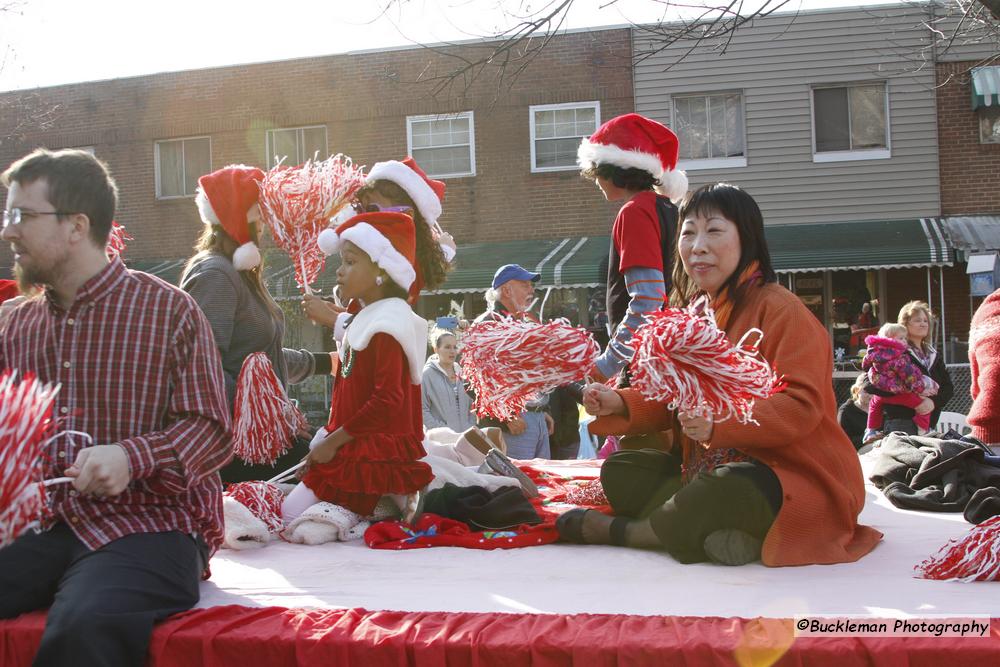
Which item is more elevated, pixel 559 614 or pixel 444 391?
pixel 444 391

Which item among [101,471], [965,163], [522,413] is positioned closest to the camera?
[101,471]

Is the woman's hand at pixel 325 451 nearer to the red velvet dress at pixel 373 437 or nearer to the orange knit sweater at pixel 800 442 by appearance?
the red velvet dress at pixel 373 437

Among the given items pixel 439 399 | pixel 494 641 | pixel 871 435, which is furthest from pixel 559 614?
pixel 871 435

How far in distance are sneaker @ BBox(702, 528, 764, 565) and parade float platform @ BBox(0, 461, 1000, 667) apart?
53 millimetres

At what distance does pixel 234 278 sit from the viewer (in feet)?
12.5

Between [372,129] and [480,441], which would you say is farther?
[372,129]

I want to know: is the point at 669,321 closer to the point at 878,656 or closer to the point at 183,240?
the point at 878,656

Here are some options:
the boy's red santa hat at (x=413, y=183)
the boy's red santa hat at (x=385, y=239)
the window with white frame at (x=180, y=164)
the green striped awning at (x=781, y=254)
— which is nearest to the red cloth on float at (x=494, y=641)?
the boy's red santa hat at (x=385, y=239)

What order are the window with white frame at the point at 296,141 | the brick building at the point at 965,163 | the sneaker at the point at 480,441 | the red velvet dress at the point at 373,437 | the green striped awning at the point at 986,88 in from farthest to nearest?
the window with white frame at the point at 296,141 < the brick building at the point at 965,163 < the green striped awning at the point at 986,88 < the sneaker at the point at 480,441 < the red velvet dress at the point at 373,437

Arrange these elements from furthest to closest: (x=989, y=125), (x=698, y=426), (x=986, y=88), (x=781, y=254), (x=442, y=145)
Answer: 1. (x=442, y=145)
2. (x=989, y=125)
3. (x=986, y=88)
4. (x=781, y=254)
5. (x=698, y=426)

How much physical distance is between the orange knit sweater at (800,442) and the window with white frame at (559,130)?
11833mm

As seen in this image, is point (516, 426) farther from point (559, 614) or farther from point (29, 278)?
point (29, 278)

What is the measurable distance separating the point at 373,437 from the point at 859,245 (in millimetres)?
11274

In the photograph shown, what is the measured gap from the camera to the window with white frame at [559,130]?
14.4m
